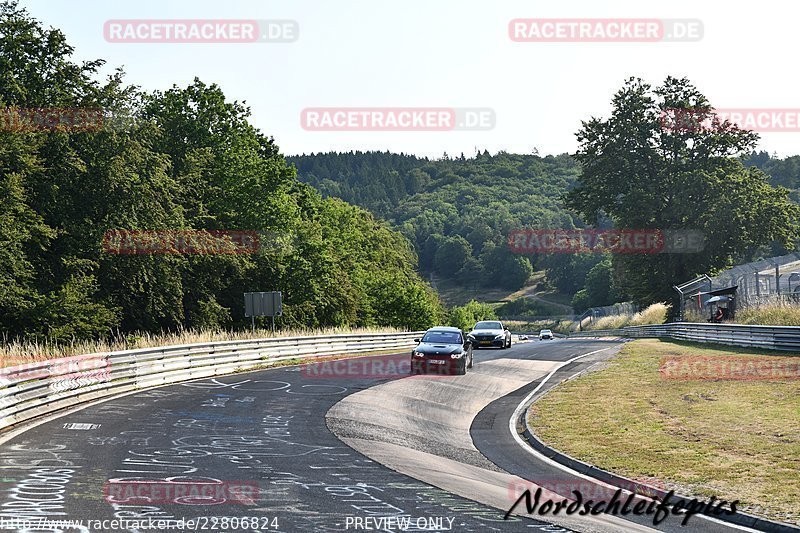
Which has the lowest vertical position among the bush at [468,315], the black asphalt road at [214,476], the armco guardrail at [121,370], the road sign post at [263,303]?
the bush at [468,315]

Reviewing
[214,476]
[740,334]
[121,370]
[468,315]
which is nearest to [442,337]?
[121,370]

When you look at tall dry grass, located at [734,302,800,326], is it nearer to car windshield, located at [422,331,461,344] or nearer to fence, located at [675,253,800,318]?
fence, located at [675,253,800,318]

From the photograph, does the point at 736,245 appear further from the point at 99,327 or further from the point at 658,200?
the point at 99,327

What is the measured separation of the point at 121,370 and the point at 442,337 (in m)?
11.3

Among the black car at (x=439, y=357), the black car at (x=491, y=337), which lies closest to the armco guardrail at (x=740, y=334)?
the black car at (x=491, y=337)

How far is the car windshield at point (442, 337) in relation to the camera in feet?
95.2

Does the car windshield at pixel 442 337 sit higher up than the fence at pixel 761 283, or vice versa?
the fence at pixel 761 283

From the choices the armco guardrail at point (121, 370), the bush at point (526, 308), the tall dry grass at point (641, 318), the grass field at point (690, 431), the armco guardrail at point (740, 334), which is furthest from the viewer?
the bush at point (526, 308)

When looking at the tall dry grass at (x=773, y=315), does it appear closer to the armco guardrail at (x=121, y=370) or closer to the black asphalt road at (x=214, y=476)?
the armco guardrail at (x=121, y=370)

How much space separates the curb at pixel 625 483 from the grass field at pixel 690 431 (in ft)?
A: 0.80

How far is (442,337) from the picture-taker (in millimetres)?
29297

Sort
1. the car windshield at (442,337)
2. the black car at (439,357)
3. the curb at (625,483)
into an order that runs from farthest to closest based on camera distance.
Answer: the car windshield at (442,337), the black car at (439,357), the curb at (625,483)

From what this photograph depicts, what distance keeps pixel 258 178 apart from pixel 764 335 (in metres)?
38.1

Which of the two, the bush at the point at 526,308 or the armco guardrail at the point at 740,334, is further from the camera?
the bush at the point at 526,308
